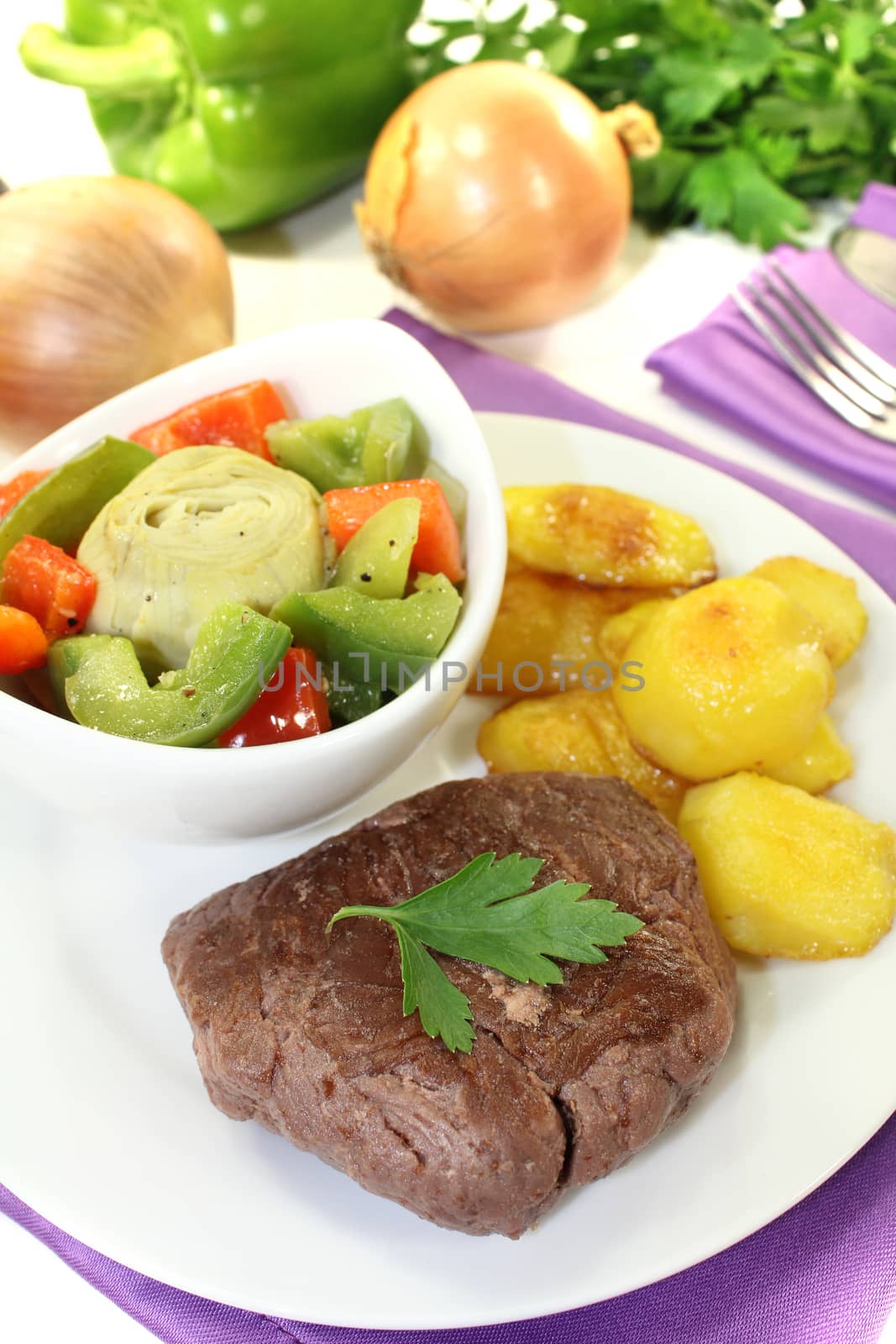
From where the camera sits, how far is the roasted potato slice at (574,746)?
6.03 ft

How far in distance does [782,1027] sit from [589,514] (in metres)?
0.93

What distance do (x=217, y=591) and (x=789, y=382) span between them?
1.60m

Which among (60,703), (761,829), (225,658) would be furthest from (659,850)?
(60,703)

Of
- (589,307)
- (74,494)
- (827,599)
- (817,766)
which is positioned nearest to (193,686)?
(74,494)

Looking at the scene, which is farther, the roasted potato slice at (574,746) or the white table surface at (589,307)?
the white table surface at (589,307)

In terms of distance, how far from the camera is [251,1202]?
1.36m

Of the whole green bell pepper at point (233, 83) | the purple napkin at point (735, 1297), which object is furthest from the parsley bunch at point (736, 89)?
the purple napkin at point (735, 1297)

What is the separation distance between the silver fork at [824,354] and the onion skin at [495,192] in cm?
42

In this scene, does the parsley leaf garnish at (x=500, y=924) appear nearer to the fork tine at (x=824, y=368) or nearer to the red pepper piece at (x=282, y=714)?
the red pepper piece at (x=282, y=714)

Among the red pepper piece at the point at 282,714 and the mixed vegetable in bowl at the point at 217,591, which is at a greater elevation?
the mixed vegetable in bowl at the point at 217,591

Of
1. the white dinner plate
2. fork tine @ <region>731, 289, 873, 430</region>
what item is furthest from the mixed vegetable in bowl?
fork tine @ <region>731, 289, 873, 430</region>

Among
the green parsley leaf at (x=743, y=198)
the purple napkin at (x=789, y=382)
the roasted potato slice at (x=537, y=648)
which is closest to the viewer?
the roasted potato slice at (x=537, y=648)

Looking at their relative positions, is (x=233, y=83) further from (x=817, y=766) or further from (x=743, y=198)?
(x=817, y=766)

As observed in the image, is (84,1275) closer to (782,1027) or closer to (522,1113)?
(522,1113)
